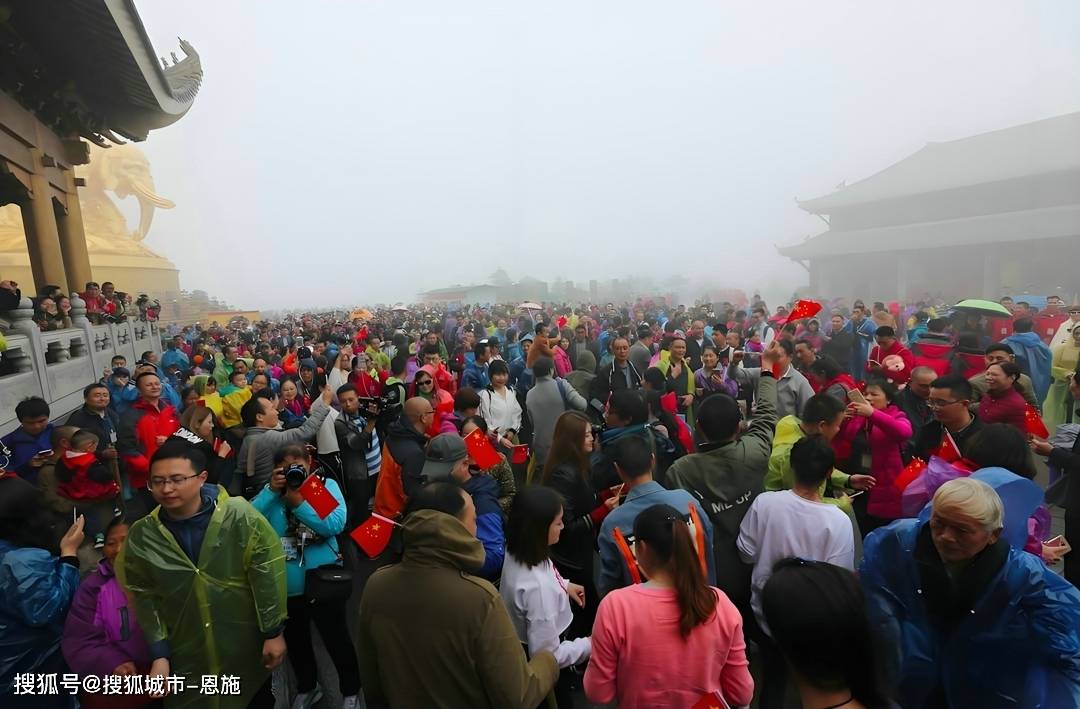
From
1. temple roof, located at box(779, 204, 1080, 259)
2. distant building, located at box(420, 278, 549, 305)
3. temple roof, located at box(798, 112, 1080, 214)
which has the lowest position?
distant building, located at box(420, 278, 549, 305)

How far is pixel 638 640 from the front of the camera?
170cm

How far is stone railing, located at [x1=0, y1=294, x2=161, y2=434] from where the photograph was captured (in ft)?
22.5

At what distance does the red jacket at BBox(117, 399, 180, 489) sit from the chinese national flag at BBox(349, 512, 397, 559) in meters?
2.68

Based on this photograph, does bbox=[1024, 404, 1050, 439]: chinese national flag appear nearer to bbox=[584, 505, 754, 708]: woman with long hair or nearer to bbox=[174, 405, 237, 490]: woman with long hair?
bbox=[584, 505, 754, 708]: woman with long hair

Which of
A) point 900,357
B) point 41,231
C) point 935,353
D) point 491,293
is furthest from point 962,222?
point 491,293

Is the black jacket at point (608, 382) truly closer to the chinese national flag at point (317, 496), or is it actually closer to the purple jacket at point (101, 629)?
the chinese national flag at point (317, 496)

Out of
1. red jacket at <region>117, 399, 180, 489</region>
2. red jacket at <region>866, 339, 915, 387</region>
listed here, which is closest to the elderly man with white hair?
red jacket at <region>866, 339, 915, 387</region>

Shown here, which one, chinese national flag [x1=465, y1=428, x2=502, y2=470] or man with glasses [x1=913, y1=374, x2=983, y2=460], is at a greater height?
man with glasses [x1=913, y1=374, x2=983, y2=460]

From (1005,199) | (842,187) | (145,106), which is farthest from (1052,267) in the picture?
(145,106)

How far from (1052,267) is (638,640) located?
2760cm

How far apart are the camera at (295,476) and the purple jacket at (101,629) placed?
76 centimetres

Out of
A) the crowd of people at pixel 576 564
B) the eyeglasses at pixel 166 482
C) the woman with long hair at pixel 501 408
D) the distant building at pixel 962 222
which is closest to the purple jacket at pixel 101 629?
the crowd of people at pixel 576 564

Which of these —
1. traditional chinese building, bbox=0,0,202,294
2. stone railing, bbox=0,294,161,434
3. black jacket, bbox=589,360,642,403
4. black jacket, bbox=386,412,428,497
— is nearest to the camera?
black jacket, bbox=386,412,428,497

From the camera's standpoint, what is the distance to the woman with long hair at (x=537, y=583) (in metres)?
2.10
